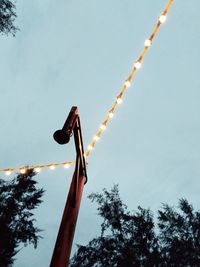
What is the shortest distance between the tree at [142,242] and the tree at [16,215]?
4.77 metres

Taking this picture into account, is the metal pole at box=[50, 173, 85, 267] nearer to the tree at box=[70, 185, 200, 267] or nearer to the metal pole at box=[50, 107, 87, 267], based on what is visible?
the metal pole at box=[50, 107, 87, 267]

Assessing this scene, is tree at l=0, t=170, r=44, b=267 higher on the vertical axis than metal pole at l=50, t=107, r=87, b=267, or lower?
higher

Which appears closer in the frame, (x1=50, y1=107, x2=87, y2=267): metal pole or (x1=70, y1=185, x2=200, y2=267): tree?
(x1=50, y1=107, x2=87, y2=267): metal pole

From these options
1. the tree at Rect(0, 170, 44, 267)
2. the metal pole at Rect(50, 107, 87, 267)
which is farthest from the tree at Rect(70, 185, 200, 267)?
the metal pole at Rect(50, 107, 87, 267)

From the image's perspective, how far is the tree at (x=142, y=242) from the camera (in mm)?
22547

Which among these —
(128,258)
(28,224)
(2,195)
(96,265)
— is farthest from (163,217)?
(2,195)

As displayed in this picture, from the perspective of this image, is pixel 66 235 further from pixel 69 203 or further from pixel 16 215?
pixel 16 215

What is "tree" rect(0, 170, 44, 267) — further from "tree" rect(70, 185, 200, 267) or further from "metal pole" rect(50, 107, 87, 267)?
"metal pole" rect(50, 107, 87, 267)

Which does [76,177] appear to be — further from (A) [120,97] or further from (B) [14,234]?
(B) [14,234]

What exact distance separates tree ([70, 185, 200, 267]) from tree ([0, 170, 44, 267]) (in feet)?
15.6

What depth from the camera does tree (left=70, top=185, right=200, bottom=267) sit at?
74.0 ft

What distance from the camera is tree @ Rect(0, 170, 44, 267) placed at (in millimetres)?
23109

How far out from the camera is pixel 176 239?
24.3 metres

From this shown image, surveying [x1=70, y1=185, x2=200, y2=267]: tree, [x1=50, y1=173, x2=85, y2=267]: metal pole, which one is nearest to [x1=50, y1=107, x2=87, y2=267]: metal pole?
[x1=50, y1=173, x2=85, y2=267]: metal pole
